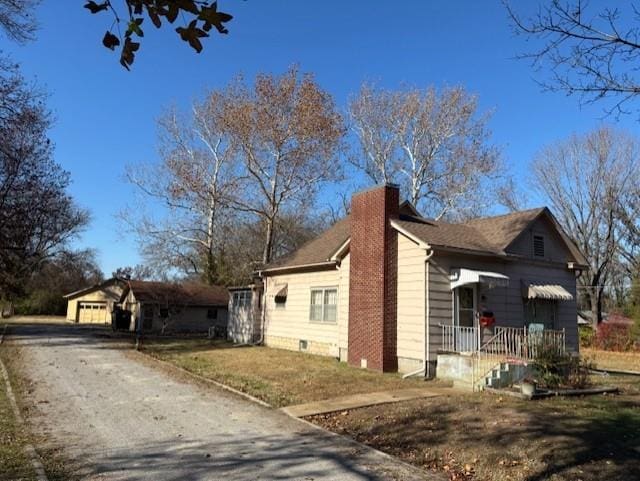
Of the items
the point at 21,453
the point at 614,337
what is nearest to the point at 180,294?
the point at 614,337

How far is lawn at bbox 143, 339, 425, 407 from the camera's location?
11688 millimetres

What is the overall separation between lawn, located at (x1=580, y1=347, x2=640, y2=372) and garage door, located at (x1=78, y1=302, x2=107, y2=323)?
148 ft

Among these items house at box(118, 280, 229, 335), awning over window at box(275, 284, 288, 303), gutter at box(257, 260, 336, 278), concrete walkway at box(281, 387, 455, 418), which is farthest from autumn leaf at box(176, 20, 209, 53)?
house at box(118, 280, 229, 335)

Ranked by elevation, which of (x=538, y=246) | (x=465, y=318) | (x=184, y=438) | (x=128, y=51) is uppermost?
(x=538, y=246)

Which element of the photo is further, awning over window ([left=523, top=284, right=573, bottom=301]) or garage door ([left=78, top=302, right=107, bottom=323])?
garage door ([left=78, top=302, right=107, bottom=323])

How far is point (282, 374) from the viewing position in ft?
47.1

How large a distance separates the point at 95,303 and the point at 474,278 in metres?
48.4

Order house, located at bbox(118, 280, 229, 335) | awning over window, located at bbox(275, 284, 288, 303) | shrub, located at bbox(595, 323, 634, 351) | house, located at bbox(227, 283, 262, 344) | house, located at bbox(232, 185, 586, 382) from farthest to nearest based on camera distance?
house, located at bbox(118, 280, 229, 335) → shrub, located at bbox(595, 323, 634, 351) → house, located at bbox(227, 283, 262, 344) → awning over window, located at bbox(275, 284, 288, 303) → house, located at bbox(232, 185, 586, 382)

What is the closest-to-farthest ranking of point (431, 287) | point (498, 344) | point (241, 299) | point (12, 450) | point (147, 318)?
point (12, 450) < point (498, 344) < point (431, 287) < point (241, 299) < point (147, 318)

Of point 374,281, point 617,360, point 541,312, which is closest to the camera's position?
point 374,281

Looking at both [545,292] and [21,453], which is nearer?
[21,453]

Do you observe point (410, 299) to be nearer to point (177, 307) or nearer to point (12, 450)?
Result: point (12, 450)

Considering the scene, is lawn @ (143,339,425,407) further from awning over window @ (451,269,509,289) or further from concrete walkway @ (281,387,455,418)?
awning over window @ (451,269,509,289)

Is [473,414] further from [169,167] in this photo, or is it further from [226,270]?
[226,270]
